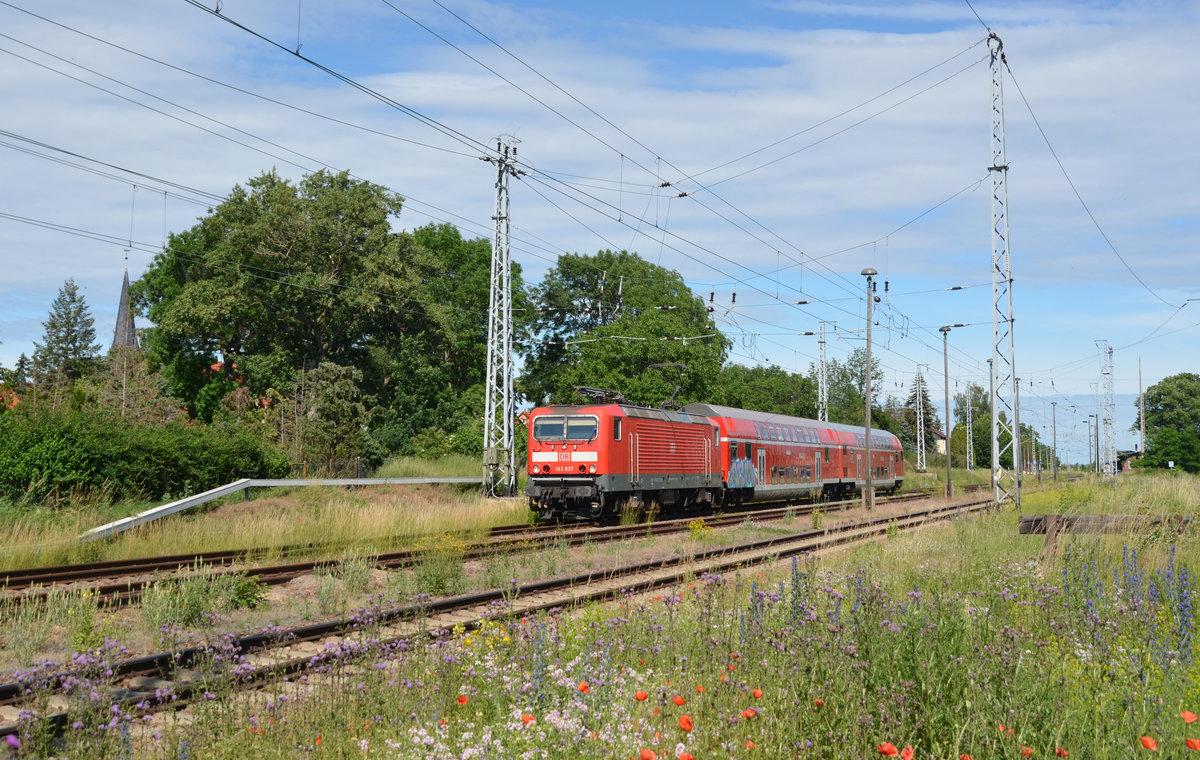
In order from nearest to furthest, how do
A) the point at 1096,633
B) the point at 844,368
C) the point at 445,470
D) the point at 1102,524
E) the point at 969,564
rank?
the point at 1096,633
the point at 969,564
the point at 1102,524
the point at 445,470
the point at 844,368

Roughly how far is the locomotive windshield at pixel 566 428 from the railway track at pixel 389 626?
242 inches

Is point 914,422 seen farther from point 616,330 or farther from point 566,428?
point 566,428

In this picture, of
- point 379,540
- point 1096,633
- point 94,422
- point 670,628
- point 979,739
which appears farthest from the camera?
point 94,422

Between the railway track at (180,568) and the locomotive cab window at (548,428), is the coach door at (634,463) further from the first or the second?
the railway track at (180,568)

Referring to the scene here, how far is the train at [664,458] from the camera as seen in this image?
79.2 ft

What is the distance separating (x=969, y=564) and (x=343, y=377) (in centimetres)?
3783

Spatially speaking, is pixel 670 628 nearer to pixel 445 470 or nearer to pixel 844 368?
pixel 445 470

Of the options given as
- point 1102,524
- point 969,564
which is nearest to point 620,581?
point 969,564

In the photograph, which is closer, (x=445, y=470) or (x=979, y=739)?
(x=979, y=739)

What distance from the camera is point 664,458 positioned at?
88.2 ft

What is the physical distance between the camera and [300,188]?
4588 centimetres

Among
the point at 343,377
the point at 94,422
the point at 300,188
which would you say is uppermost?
the point at 300,188

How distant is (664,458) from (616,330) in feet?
89.0

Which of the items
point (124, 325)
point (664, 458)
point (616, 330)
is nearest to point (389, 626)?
point (664, 458)
